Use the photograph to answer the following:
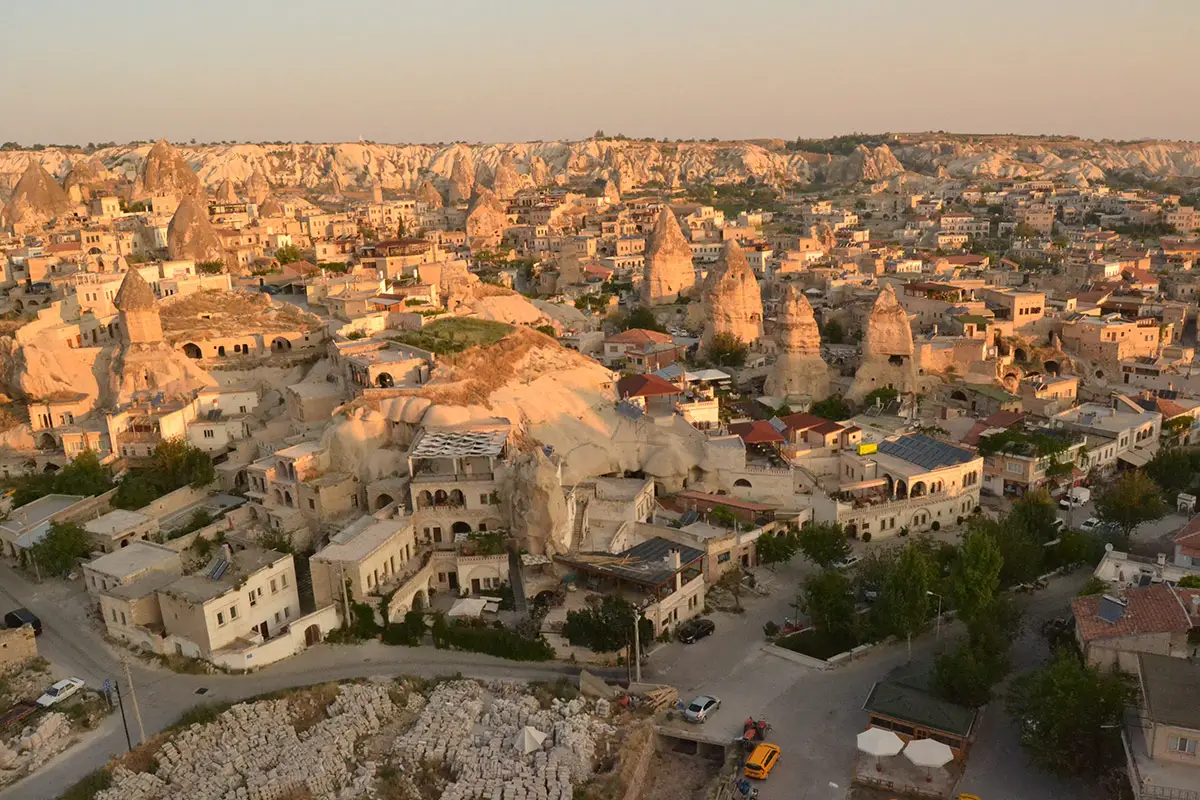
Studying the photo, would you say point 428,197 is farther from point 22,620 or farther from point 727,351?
point 22,620

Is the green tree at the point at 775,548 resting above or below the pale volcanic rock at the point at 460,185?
below

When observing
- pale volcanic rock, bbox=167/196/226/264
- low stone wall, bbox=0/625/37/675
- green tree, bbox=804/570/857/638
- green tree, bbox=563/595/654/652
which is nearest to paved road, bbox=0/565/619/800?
low stone wall, bbox=0/625/37/675

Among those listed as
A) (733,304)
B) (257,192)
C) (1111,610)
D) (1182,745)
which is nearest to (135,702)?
(1182,745)

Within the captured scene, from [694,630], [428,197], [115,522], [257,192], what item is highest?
[257,192]

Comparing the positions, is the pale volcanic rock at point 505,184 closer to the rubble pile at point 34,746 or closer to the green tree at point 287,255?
the green tree at point 287,255

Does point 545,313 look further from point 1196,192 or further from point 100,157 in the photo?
point 100,157

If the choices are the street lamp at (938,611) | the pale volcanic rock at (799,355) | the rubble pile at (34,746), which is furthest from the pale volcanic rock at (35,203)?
the street lamp at (938,611)

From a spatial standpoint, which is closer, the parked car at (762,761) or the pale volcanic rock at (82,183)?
the parked car at (762,761)

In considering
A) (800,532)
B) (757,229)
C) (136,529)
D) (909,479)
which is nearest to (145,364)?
(136,529)
